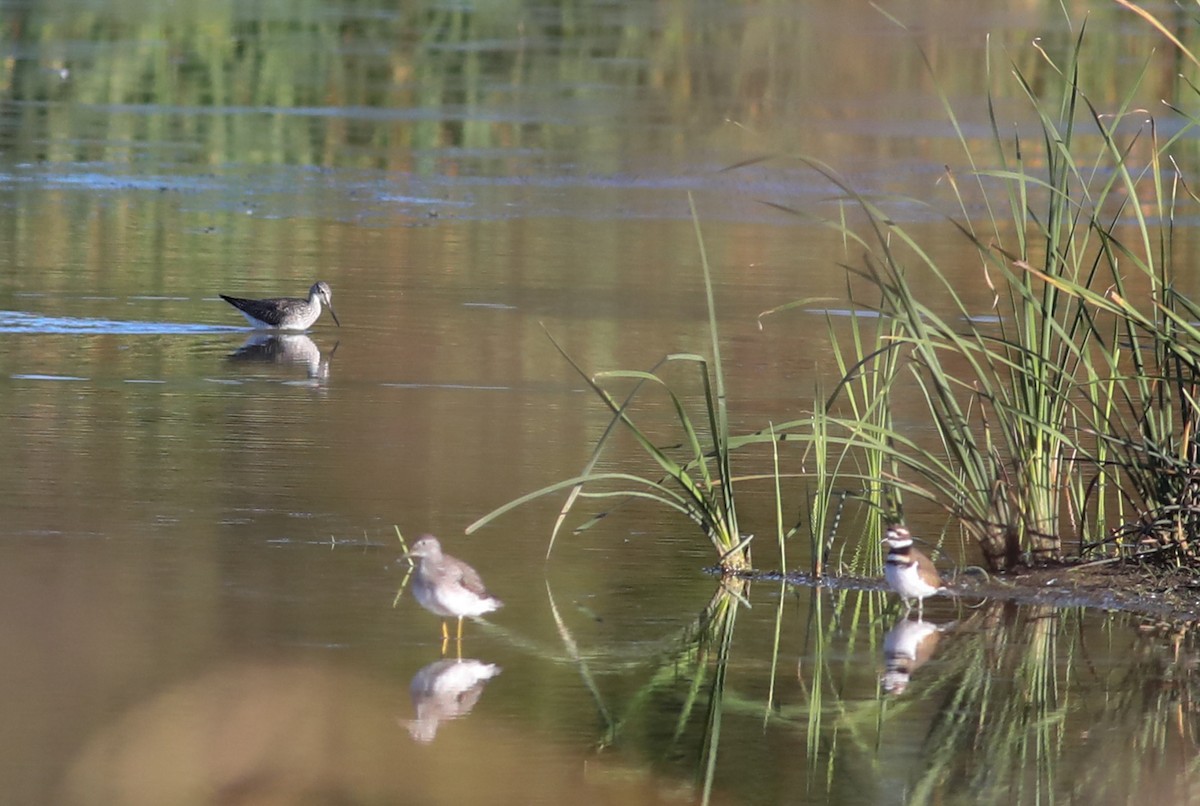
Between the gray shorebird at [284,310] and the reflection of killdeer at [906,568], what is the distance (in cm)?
609

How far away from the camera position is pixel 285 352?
478 inches

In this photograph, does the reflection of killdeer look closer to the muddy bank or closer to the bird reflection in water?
the muddy bank

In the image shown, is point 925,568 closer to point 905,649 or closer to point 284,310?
point 905,649

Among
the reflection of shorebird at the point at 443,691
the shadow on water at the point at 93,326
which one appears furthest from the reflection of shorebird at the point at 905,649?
the shadow on water at the point at 93,326

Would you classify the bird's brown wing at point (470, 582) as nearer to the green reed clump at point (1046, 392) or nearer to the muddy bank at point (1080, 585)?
the green reed clump at point (1046, 392)

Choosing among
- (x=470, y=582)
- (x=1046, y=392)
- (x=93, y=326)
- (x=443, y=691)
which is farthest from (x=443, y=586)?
(x=93, y=326)

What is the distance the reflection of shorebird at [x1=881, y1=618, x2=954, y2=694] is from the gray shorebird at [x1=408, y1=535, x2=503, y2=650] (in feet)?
3.86

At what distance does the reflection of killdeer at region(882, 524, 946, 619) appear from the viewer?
22.7 feet

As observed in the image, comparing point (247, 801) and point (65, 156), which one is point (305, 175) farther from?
point (247, 801)

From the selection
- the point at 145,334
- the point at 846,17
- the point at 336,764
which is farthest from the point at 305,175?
the point at 846,17

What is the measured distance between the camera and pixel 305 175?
762 inches

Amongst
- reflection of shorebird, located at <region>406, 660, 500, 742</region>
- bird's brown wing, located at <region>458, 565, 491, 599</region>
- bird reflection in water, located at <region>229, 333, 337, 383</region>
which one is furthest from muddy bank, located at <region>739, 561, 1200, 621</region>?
bird reflection in water, located at <region>229, 333, 337, 383</region>

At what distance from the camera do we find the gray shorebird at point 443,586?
6348 millimetres

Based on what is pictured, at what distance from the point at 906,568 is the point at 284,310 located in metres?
6.31
